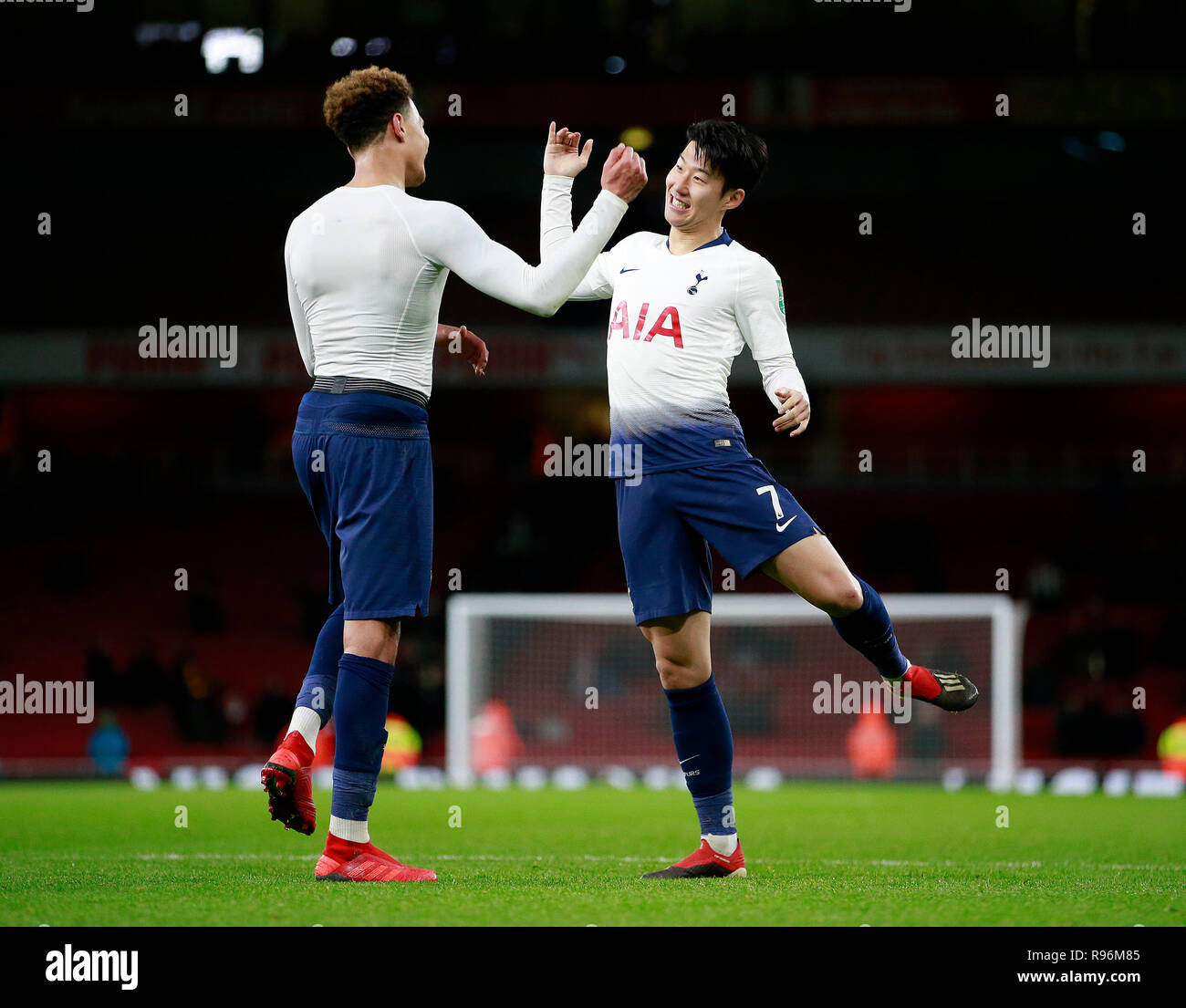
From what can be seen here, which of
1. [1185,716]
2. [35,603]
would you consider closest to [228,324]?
[35,603]

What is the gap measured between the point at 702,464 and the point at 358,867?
1.62 meters

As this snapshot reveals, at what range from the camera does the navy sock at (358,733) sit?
4.50 m

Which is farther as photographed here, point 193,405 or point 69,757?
point 193,405

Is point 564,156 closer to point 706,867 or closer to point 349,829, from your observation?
point 349,829

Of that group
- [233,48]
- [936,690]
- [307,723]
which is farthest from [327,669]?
[233,48]

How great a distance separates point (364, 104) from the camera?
4.69 metres

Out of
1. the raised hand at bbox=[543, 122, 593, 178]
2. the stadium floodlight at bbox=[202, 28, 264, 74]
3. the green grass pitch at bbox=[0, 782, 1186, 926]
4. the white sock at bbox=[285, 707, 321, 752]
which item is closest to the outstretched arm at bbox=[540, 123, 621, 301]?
the raised hand at bbox=[543, 122, 593, 178]

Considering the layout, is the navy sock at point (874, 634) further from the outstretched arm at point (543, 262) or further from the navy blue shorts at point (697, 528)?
the outstretched arm at point (543, 262)

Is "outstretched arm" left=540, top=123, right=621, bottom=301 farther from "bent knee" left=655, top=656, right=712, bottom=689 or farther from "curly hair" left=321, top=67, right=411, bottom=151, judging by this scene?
"bent knee" left=655, top=656, right=712, bottom=689

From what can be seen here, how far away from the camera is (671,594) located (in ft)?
16.0

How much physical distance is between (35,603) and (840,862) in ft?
55.3

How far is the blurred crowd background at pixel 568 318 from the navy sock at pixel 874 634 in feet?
33.6

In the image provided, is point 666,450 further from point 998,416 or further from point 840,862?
point 998,416

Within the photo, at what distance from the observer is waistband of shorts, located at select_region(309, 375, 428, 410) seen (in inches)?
181
